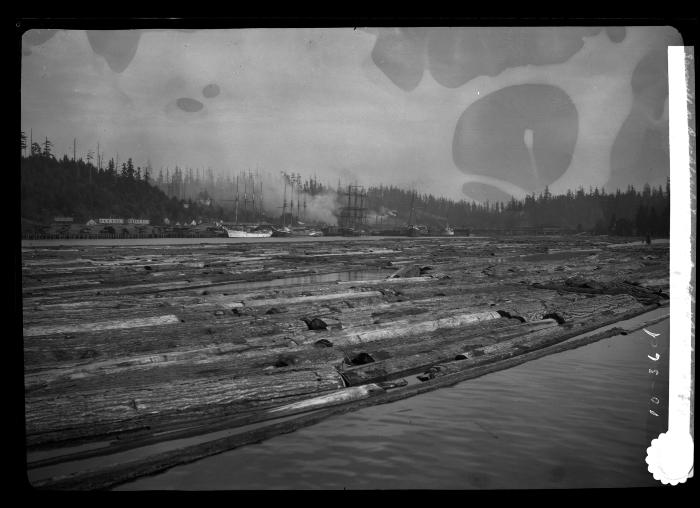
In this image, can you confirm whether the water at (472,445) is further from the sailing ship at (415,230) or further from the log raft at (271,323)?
the sailing ship at (415,230)

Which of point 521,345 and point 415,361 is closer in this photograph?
point 415,361

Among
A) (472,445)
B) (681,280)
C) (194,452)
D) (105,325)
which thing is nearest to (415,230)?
(681,280)

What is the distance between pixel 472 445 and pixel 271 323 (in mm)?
4023

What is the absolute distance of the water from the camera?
17.0 ft

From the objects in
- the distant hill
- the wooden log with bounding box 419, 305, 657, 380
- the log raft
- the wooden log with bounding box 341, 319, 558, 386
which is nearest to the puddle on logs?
the log raft

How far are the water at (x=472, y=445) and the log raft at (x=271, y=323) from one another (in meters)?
0.29

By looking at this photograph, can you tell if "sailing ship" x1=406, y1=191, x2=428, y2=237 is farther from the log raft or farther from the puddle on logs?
the puddle on logs

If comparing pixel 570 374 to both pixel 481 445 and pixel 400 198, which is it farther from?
pixel 400 198

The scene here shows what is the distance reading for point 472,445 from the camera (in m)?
5.75

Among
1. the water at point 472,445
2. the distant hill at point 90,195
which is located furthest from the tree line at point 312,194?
the water at point 472,445

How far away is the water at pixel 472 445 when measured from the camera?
5184mm

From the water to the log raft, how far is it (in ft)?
0.94

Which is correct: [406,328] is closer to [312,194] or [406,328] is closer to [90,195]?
[312,194]
